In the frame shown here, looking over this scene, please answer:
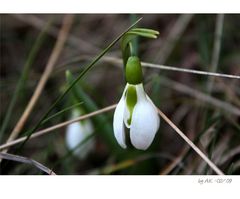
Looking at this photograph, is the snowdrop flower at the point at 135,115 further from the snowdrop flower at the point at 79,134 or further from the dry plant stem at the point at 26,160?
the snowdrop flower at the point at 79,134

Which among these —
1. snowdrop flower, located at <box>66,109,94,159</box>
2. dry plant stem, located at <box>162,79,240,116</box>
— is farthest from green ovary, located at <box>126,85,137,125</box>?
dry plant stem, located at <box>162,79,240,116</box>

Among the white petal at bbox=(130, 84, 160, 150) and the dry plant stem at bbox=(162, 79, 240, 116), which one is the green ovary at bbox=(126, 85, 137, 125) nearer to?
the white petal at bbox=(130, 84, 160, 150)

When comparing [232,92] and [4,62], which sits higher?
[4,62]

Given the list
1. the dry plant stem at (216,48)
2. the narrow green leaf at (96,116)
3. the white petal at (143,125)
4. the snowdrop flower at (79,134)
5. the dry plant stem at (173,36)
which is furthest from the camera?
the dry plant stem at (173,36)

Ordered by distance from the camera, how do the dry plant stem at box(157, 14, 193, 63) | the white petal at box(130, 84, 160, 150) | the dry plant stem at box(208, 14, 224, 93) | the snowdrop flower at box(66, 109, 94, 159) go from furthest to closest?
the dry plant stem at box(157, 14, 193, 63) → the dry plant stem at box(208, 14, 224, 93) → the snowdrop flower at box(66, 109, 94, 159) → the white petal at box(130, 84, 160, 150)

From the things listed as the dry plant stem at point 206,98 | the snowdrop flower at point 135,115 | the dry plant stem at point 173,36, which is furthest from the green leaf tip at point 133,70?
the dry plant stem at point 173,36
